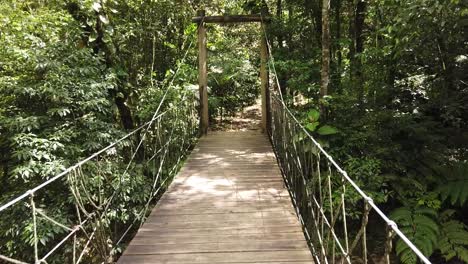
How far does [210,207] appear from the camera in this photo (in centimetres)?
307

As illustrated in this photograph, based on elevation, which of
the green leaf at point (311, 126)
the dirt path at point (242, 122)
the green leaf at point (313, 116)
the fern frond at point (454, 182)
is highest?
the green leaf at point (313, 116)

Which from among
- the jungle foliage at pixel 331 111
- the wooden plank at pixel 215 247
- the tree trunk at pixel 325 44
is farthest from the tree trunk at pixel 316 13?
the wooden plank at pixel 215 247

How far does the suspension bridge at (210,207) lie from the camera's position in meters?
2.20

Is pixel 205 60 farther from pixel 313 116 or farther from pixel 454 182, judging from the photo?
pixel 454 182

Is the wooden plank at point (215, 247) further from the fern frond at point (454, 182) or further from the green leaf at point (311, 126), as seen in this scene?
the fern frond at point (454, 182)

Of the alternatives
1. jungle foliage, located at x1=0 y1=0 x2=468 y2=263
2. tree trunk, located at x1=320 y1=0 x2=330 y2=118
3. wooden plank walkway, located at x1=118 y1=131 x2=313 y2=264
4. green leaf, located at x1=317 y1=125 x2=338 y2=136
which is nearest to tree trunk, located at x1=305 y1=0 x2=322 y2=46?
jungle foliage, located at x1=0 y1=0 x2=468 y2=263

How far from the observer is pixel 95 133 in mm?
3561

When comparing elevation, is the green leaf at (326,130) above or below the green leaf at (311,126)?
below

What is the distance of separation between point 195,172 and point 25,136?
5.46 feet

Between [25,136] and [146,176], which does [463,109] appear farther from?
[25,136]

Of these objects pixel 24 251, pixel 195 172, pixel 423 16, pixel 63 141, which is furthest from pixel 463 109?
pixel 24 251

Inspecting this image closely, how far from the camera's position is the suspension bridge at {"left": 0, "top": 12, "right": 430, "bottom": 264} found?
2199 millimetres

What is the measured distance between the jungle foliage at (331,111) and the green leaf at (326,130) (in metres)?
0.01

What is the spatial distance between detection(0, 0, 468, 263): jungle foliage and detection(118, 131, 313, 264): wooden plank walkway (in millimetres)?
389
